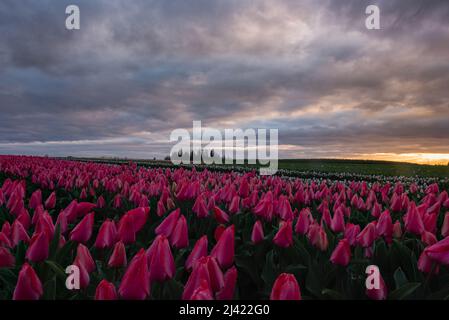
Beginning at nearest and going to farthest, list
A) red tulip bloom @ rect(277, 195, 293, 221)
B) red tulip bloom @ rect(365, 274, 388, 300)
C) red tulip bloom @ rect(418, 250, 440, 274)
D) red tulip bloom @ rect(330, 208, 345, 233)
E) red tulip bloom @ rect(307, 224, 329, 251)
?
red tulip bloom @ rect(365, 274, 388, 300)
red tulip bloom @ rect(418, 250, 440, 274)
red tulip bloom @ rect(307, 224, 329, 251)
red tulip bloom @ rect(330, 208, 345, 233)
red tulip bloom @ rect(277, 195, 293, 221)

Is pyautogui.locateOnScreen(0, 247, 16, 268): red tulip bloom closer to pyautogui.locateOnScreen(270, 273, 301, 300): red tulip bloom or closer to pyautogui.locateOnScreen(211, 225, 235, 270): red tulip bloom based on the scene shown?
pyautogui.locateOnScreen(211, 225, 235, 270): red tulip bloom

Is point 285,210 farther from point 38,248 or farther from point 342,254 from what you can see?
point 38,248

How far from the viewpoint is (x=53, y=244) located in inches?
90.6

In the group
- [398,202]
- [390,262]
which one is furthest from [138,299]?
[398,202]

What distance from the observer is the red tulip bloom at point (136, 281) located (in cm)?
147

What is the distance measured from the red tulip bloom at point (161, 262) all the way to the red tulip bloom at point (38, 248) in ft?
2.34

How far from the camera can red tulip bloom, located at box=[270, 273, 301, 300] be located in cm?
141

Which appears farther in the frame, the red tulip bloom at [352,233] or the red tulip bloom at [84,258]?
the red tulip bloom at [352,233]

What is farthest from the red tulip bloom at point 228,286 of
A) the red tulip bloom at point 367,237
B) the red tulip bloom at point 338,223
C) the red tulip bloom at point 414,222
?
the red tulip bloom at point 414,222

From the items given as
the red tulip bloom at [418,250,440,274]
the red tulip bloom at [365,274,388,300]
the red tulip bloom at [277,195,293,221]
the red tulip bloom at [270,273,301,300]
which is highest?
the red tulip bloom at [277,195,293,221]

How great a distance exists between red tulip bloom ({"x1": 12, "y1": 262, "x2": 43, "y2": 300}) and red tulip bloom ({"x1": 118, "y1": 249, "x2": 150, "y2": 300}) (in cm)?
40

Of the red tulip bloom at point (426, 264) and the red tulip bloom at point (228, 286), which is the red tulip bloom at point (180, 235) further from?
the red tulip bloom at point (426, 264)

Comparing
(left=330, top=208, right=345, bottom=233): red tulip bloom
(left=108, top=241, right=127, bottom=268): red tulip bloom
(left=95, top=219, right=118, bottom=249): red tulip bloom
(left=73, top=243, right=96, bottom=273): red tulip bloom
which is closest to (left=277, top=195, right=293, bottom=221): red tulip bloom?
(left=330, top=208, right=345, bottom=233): red tulip bloom
